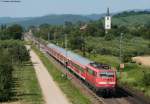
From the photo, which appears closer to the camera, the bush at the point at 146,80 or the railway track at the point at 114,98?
the railway track at the point at 114,98

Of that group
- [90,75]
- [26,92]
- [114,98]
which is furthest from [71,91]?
[114,98]

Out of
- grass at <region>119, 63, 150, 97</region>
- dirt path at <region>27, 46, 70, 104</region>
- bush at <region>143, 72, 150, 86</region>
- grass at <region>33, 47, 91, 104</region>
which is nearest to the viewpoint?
grass at <region>33, 47, 91, 104</region>

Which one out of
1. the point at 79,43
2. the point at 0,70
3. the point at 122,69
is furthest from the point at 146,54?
the point at 0,70

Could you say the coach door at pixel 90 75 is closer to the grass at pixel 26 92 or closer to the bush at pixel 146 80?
the grass at pixel 26 92

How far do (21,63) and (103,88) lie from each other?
5540cm

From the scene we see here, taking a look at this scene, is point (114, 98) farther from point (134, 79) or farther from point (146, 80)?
point (134, 79)

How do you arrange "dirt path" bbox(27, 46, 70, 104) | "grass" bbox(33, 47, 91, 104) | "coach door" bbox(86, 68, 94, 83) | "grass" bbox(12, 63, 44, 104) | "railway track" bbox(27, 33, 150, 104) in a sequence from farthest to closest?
1. "coach door" bbox(86, 68, 94, 83)
2. "dirt path" bbox(27, 46, 70, 104)
3. "grass" bbox(33, 47, 91, 104)
4. "grass" bbox(12, 63, 44, 104)
5. "railway track" bbox(27, 33, 150, 104)

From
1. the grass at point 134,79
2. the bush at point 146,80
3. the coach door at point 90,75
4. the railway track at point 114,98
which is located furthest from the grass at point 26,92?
the bush at point 146,80

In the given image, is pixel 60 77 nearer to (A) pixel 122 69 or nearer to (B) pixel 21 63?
(A) pixel 122 69

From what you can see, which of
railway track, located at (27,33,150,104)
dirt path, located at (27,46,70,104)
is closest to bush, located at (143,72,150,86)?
railway track, located at (27,33,150,104)

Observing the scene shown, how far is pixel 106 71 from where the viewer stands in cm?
4978

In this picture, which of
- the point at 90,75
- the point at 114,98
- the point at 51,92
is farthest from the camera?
the point at 51,92

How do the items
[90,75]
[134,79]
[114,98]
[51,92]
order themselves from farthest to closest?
[134,79] → [51,92] → [90,75] → [114,98]

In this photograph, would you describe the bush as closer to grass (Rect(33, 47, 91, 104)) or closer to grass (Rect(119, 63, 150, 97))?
grass (Rect(119, 63, 150, 97))
